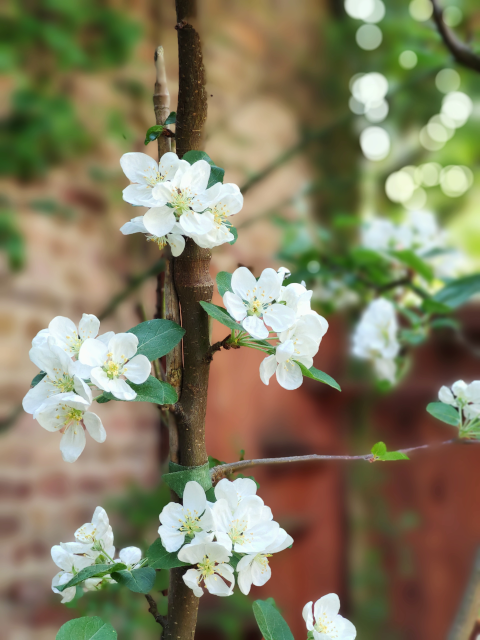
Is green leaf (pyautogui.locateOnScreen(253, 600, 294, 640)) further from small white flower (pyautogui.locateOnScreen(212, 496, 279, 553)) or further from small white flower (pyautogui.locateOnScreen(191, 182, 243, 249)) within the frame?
small white flower (pyautogui.locateOnScreen(191, 182, 243, 249))

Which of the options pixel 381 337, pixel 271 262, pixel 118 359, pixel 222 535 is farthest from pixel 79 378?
pixel 271 262

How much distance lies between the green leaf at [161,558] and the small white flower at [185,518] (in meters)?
0.01

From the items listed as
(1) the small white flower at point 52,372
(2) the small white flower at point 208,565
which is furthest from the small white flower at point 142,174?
(2) the small white flower at point 208,565

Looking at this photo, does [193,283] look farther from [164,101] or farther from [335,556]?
[335,556]

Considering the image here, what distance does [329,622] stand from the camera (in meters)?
0.41

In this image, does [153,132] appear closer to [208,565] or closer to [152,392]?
[152,392]

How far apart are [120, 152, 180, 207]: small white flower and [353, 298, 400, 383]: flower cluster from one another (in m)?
0.55

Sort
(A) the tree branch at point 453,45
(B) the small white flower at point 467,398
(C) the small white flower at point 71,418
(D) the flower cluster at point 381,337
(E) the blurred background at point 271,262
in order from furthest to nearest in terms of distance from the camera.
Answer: (E) the blurred background at point 271,262 < (D) the flower cluster at point 381,337 < (A) the tree branch at point 453,45 < (B) the small white flower at point 467,398 < (C) the small white flower at point 71,418

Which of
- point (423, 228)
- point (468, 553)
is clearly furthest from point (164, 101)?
point (468, 553)

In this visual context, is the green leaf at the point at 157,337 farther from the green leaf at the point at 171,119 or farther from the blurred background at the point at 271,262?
the blurred background at the point at 271,262

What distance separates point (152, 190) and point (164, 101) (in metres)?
0.10

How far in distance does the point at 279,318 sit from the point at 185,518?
0.14 m

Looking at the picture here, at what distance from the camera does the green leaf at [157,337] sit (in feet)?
1.17

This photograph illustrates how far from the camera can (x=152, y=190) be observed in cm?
37
